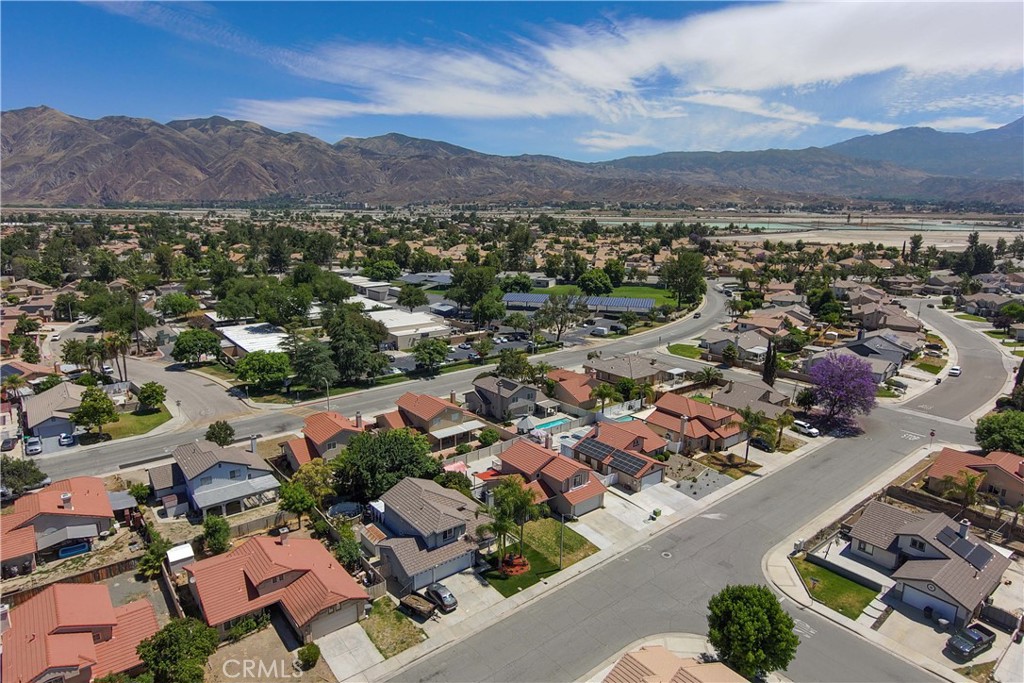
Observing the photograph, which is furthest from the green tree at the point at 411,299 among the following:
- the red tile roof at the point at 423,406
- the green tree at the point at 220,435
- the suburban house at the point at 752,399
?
the suburban house at the point at 752,399

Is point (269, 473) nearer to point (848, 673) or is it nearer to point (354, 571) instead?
point (354, 571)

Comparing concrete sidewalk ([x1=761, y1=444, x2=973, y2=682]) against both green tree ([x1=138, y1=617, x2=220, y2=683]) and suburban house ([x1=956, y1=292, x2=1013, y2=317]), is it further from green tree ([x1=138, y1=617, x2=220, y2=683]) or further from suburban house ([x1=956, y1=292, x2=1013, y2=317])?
suburban house ([x1=956, y1=292, x2=1013, y2=317])

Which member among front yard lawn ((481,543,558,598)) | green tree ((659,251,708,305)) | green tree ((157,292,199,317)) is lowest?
front yard lawn ((481,543,558,598))

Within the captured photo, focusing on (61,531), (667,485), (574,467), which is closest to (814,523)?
(667,485)

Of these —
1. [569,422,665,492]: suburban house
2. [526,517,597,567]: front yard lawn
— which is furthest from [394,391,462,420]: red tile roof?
[526,517,597,567]: front yard lawn

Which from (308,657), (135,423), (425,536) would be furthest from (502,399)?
(135,423)

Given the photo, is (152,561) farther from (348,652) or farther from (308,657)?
(348,652)
